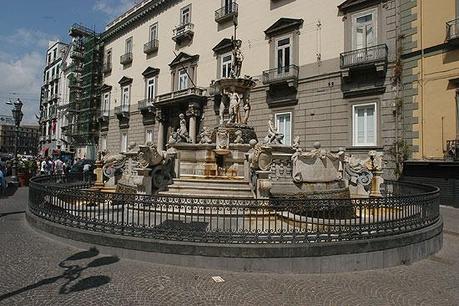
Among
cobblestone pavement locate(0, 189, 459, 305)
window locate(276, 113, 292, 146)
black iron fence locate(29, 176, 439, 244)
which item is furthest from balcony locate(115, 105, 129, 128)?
cobblestone pavement locate(0, 189, 459, 305)

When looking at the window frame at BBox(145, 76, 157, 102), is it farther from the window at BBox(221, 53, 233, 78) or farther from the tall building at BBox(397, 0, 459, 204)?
the tall building at BBox(397, 0, 459, 204)

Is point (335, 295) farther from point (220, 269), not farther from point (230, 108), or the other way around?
point (230, 108)

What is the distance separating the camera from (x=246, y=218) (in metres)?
6.30

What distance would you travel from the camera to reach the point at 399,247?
258 inches

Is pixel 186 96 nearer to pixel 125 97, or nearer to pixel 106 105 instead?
pixel 125 97

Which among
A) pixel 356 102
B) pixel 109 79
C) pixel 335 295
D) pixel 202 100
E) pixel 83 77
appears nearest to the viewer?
pixel 335 295

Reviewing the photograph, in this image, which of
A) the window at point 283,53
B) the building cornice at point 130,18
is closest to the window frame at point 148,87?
the building cornice at point 130,18

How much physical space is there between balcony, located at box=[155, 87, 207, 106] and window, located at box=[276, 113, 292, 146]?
7.35m

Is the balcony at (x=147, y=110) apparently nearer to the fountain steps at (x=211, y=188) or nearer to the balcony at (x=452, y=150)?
the fountain steps at (x=211, y=188)

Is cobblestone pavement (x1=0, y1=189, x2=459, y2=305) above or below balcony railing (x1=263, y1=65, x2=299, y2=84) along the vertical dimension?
below

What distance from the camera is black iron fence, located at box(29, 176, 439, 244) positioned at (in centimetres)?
614

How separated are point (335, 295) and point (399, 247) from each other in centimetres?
223


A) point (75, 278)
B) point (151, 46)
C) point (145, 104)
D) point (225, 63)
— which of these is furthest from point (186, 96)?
point (75, 278)

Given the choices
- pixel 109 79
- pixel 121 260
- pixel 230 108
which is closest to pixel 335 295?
pixel 121 260
